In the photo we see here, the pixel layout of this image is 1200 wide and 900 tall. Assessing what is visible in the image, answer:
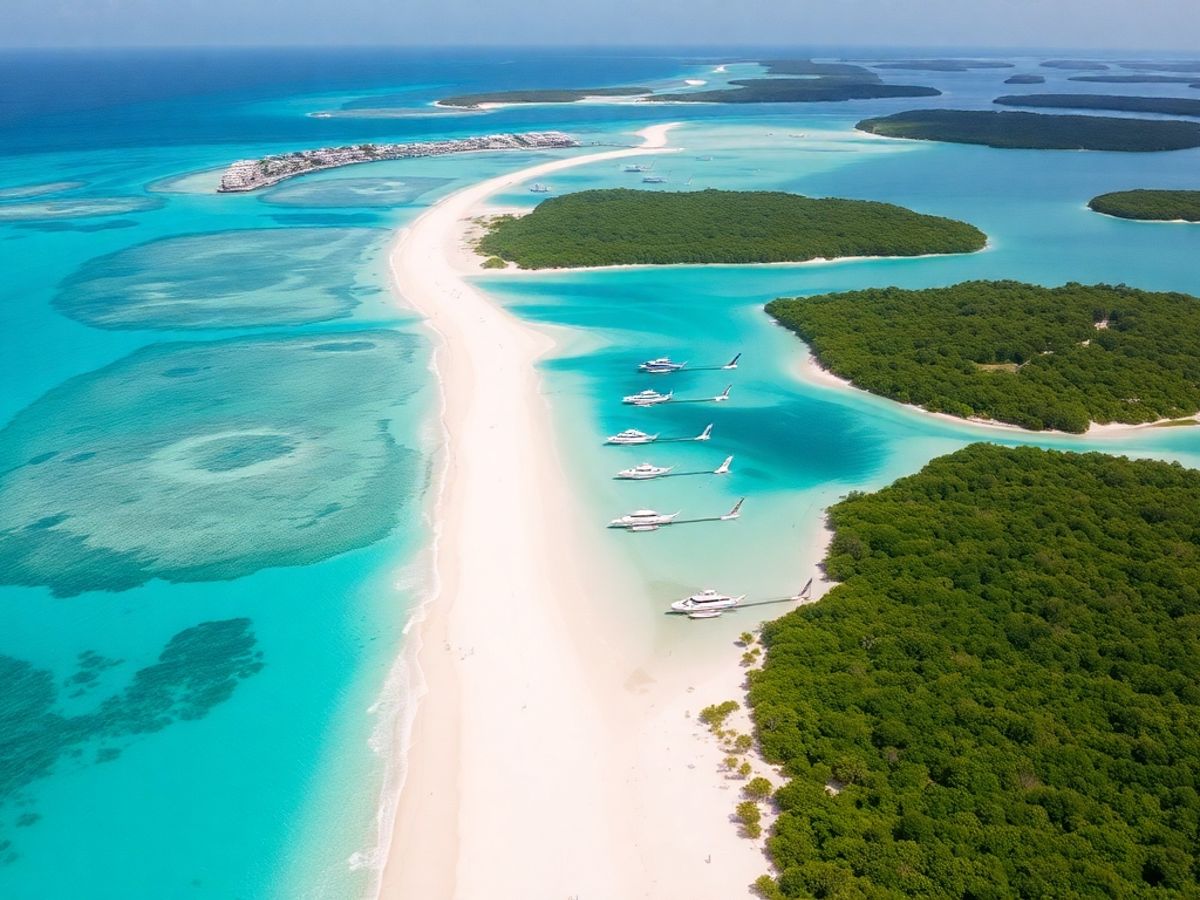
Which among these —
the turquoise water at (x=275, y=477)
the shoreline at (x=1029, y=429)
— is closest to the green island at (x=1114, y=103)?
the turquoise water at (x=275, y=477)

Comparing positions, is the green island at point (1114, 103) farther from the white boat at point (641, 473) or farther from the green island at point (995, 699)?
the white boat at point (641, 473)

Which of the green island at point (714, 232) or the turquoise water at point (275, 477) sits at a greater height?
the green island at point (714, 232)

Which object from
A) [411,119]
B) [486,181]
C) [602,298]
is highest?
[411,119]

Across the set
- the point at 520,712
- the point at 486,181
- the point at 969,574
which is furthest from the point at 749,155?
the point at 520,712

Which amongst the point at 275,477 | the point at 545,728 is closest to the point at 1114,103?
the point at 275,477

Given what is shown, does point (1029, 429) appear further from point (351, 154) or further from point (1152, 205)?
point (351, 154)

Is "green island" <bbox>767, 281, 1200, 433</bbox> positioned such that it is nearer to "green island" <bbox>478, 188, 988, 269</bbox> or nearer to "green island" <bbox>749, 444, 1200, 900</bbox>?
"green island" <bbox>749, 444, 1200, 900</bbox>

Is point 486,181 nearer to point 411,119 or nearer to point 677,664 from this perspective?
point 411,119
